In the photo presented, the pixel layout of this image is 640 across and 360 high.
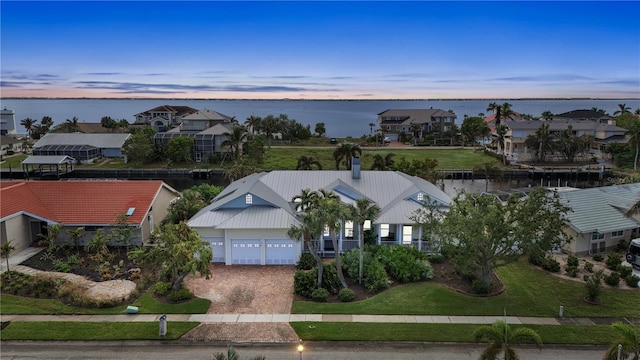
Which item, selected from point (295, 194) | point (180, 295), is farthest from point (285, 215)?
point (180, 295)

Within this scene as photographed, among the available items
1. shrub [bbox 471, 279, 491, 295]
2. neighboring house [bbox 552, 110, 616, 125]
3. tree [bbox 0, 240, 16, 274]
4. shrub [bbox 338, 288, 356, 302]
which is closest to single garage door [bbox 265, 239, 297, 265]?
shrub [bbox 338, 288, 356, 302]

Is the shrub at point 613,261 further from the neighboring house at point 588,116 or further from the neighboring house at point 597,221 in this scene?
the neighboring house at point 588,116

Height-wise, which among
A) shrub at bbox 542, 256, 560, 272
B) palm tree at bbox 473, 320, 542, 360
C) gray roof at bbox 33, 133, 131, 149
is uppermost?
gray roof at bbox 33, 133, 131, 149

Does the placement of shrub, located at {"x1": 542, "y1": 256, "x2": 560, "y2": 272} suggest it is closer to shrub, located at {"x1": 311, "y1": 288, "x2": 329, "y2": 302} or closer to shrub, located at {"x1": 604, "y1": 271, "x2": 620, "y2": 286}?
shrub, located at {"x1": 604, "y1": 271, "x2": 620, "y2": 286}

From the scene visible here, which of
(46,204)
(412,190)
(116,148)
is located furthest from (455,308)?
(116,148)

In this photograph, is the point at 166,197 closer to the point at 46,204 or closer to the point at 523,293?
the point at 46,204

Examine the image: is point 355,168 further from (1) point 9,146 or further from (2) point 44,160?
(1) point 9,146

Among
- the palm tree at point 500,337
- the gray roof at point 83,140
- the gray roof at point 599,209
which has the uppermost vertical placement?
the gray roof at point 83,140

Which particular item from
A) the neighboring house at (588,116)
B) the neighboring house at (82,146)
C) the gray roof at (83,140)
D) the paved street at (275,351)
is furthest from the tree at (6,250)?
the neighboring house at (588,116)
